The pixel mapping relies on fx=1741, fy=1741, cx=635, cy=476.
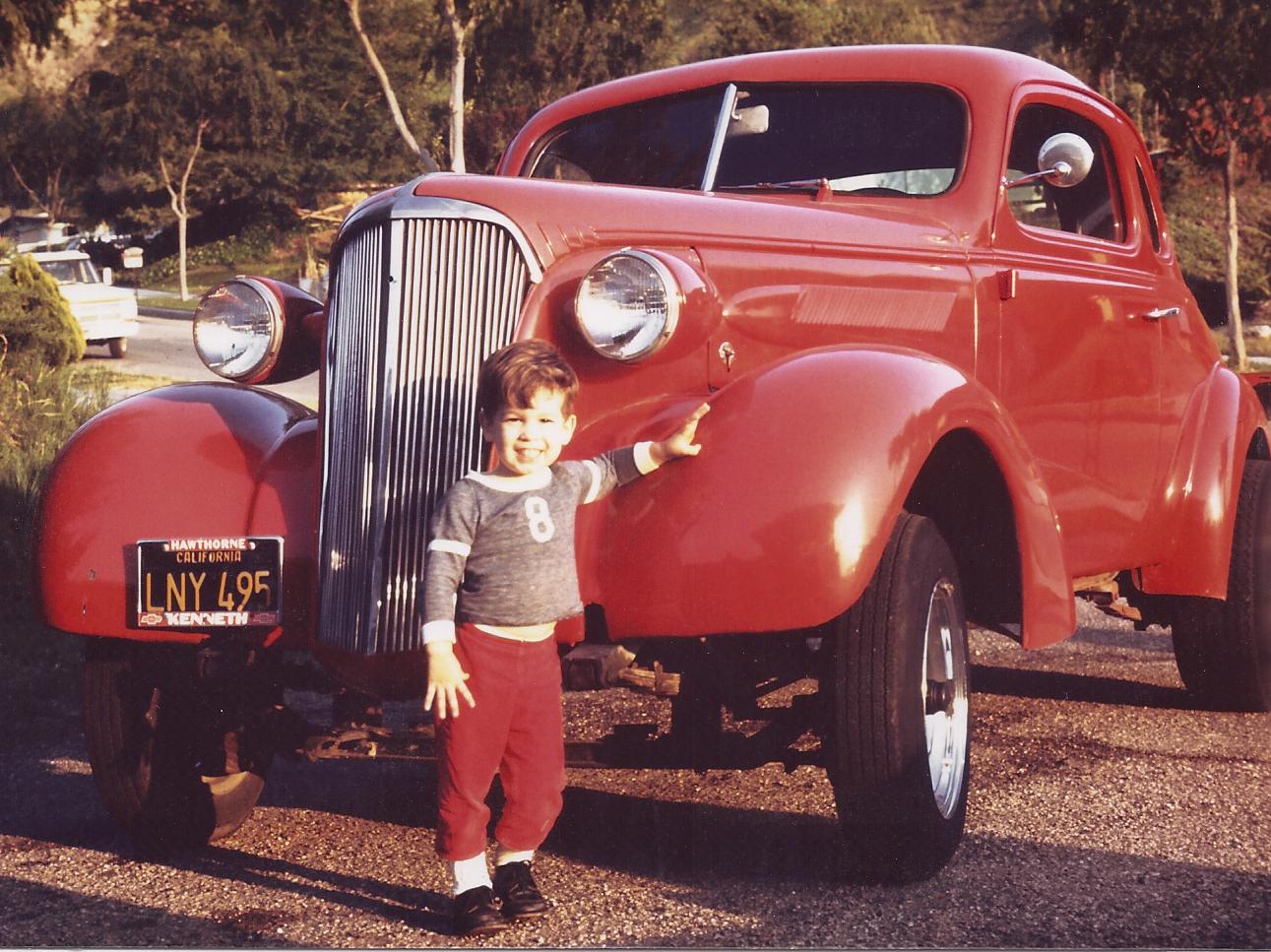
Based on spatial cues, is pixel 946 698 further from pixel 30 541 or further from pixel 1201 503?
pixel 30 541

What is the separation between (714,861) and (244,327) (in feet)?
6.05

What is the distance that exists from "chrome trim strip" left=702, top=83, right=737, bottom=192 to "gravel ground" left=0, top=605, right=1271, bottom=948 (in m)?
1.74

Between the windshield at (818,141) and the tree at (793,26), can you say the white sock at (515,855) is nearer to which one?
the windshield at (818,141)

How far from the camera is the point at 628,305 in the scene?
3840 mm

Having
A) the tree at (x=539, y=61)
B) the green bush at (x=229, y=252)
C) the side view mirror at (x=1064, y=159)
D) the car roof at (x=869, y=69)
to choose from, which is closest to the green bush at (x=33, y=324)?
the car roof at (x=869, y=69)

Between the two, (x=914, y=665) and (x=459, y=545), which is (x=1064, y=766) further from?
(x=459, y=545)

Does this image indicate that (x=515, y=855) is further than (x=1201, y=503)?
No

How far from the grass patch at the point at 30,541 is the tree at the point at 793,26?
103 ft

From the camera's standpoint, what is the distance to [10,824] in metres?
4.67

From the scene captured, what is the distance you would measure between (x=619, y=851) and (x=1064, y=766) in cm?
157

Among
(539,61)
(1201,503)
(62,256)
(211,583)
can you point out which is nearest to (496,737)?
(211,583)

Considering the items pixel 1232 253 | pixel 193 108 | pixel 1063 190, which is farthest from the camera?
pixel 193 108

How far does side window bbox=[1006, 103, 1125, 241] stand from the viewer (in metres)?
5.31

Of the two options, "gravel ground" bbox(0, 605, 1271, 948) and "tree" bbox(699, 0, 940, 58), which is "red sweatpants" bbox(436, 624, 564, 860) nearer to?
"gravel ground" bbox(0, 605, 1271, 948)
